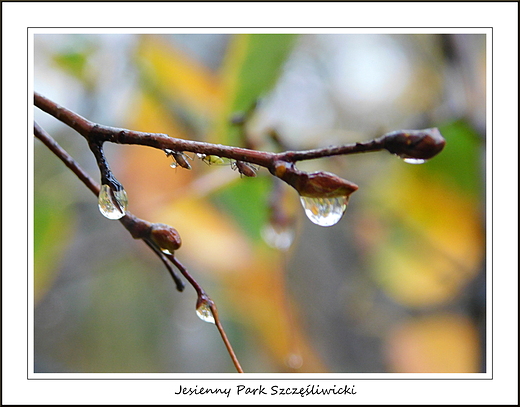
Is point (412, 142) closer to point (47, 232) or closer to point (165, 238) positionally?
point (165, 238)

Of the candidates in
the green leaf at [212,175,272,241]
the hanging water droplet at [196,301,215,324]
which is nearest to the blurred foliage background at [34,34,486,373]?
the green leaf at [212,175,272,241]

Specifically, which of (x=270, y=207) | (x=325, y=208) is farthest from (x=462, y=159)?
(x=325, y=208)

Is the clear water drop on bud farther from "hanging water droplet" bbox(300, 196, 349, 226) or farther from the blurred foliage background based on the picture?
the blurred foliage background

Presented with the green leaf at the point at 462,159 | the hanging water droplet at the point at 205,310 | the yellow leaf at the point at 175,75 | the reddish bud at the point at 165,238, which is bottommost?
the hanging water droplet at the point at 205,310

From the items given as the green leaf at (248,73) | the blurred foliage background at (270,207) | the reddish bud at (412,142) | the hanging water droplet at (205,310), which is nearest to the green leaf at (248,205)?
the blurred foliage background at (270,207)

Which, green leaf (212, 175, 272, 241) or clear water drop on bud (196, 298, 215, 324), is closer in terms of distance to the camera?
clear water drop on bud (196, 298, 215, 324)

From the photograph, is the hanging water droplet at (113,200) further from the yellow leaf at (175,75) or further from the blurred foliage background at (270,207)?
the yellow leaf at (175,75)
